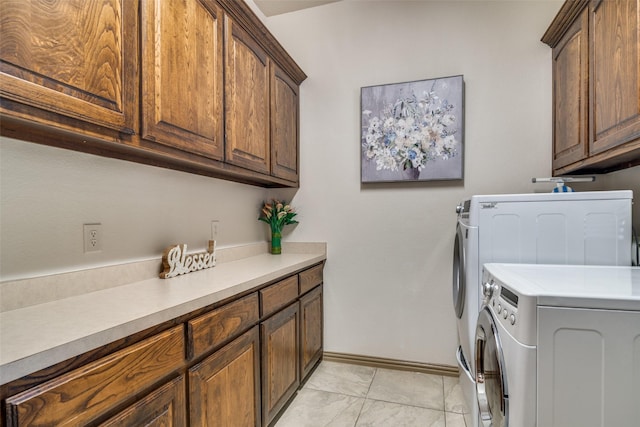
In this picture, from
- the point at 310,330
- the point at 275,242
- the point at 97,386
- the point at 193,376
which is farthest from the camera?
the point at 275,242

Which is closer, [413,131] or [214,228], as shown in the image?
[214,228]

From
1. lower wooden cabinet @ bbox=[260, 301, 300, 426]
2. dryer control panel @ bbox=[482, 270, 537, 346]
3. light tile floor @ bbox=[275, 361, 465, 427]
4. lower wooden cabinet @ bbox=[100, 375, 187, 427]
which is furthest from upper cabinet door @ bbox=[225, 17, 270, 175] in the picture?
light tile floor @ bbox=[275, 361, 465, 427]

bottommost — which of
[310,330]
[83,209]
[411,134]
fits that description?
[310,330]

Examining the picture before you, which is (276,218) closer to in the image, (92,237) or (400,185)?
(400,185)

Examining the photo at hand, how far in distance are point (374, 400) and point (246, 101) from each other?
2060mm

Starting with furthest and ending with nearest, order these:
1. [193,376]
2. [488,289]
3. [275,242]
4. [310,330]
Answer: [275,242] → [310,330] → [488,289] → [193,376]

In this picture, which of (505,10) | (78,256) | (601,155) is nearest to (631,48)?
(601,155)

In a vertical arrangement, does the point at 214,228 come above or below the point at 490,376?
above

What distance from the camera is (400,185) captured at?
241 cm

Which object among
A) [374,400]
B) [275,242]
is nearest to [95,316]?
[275,242]

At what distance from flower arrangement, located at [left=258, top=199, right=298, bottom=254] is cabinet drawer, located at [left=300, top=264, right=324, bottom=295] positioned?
1.21ft

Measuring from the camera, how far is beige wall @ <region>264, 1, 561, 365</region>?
2184 mm

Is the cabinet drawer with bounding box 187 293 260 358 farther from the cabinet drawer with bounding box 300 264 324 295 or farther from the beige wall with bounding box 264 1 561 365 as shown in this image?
the beige wall with bounding box 264 1 561 365

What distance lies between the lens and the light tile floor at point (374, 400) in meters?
1.80
